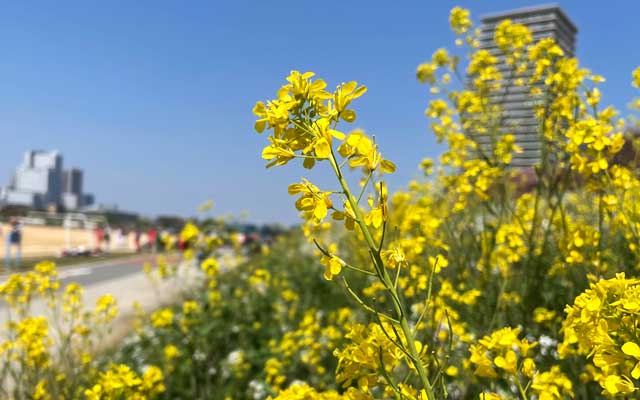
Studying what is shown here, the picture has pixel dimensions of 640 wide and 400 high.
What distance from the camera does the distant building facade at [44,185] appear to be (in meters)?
107

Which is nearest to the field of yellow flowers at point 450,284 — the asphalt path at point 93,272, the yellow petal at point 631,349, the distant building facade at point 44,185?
the yellow petal at point 631,349

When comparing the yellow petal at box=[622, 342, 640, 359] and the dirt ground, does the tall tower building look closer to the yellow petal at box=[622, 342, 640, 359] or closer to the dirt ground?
the yellow petal at box=[622, 342, 640, 359]

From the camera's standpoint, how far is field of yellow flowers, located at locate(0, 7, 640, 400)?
1.12 m

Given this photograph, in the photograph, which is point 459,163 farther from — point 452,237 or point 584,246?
point 584,246

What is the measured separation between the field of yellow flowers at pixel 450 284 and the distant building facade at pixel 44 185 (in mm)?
90713

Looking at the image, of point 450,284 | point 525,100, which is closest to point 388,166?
point 450,284

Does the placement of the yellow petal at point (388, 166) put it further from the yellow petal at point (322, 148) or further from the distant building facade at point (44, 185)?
the distant building facade at point (44, 185)

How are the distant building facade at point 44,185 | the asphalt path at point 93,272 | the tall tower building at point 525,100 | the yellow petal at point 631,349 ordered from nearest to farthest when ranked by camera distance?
1. the yellow petal at point 631,349
2. the tall tower building at point 525,100
3. the asphalt path at point 93,272
4. the distant building facade at point 44,185

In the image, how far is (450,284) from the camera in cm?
303

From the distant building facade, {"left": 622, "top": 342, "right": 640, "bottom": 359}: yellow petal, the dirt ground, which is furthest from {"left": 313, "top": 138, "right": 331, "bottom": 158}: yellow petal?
the distant building facade

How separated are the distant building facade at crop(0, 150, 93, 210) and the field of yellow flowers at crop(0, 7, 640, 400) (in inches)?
3571

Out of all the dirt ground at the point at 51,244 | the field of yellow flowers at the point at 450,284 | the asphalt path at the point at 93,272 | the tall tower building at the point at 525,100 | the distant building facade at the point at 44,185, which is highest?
the distant building facade at the point at 44,185

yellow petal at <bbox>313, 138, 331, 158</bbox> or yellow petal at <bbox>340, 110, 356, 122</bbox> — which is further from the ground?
yellow petal at <bbox>340, 110, 356, 122</bbox>

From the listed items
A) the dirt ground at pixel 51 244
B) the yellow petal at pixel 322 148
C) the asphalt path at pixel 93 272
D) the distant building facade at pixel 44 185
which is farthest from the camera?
the distant building facade at pixel 44 185
